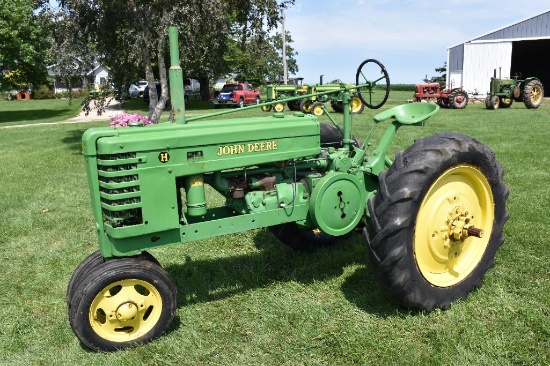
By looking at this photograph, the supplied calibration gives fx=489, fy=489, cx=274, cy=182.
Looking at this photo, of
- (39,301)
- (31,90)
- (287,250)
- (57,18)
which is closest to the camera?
(39,301)

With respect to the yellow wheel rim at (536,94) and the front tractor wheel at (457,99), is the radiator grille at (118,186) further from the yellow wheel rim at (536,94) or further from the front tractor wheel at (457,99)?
the yellow wheel rim at (536,94)

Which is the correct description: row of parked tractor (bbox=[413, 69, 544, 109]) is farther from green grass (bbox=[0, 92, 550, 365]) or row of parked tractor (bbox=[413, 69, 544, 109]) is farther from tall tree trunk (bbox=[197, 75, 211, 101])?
tall tree trunk (bbox=[197, 75, 211, 101])

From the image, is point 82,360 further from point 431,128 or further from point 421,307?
point 431,128

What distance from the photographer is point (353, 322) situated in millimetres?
3303

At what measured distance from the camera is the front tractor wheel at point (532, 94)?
65.4 ft

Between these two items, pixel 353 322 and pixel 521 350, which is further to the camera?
pixel 353 322

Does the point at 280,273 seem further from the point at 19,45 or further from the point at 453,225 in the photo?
the point at 19,45

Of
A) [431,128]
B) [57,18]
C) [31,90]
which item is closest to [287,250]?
[57,18]

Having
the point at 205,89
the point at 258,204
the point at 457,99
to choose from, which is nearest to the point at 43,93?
the point at 205,89

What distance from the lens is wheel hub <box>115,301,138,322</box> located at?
3.03 meters

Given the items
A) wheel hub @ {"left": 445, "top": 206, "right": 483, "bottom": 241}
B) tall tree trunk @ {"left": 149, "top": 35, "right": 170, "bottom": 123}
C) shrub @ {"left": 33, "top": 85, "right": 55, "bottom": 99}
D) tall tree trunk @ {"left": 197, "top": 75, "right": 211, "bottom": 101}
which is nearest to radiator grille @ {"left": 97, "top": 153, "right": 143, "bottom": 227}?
wheel hub @ {"left": 445, "top": 206, "right": 483, "bottom": 241}

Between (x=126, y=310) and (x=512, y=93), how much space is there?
21.0 meters

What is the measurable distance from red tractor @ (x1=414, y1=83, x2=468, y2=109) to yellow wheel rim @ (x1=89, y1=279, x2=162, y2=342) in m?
20.2

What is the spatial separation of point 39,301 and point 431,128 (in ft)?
38.9
